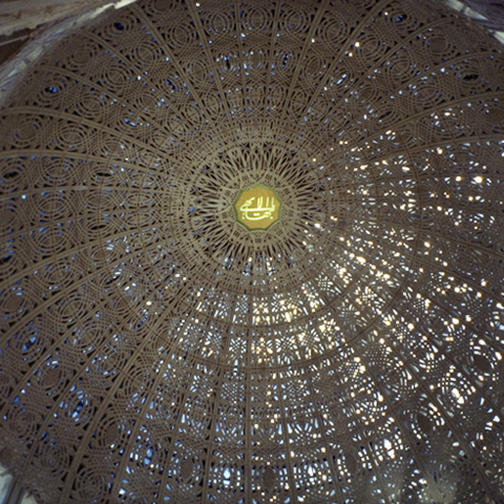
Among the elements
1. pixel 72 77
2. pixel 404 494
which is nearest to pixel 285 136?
pixel 72 77

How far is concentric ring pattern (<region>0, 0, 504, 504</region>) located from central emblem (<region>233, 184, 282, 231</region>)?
0.55 ft

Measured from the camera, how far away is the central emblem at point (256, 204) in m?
9.06

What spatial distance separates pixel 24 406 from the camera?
8.34 meters

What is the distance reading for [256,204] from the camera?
907 centimetres

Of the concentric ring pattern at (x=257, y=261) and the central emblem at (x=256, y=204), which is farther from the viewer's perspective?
the central emblem at (x=256, y=204)

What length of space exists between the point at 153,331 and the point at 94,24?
4.57 m

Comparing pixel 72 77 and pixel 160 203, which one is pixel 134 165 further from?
pixel 72 77

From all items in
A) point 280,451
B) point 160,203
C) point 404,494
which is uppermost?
point 160,203

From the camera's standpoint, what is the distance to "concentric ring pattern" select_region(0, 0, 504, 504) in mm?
7801

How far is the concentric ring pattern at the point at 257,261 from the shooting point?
7801 millimetres

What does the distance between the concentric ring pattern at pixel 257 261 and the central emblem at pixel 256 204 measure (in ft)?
0.55

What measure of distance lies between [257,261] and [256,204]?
0.95 m

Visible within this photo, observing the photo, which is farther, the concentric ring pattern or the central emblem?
the central emblem

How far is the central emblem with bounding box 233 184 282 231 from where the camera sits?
9062 millimetres
